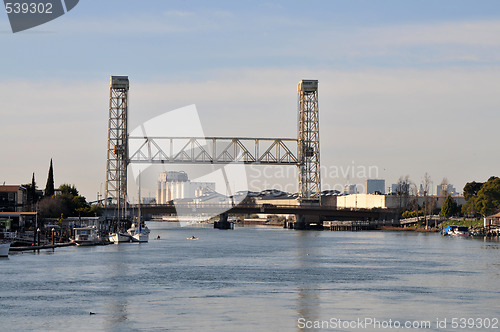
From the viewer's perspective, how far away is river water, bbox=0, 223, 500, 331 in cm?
2970

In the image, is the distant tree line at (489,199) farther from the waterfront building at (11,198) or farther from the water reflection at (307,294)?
the waterfront building at (11,198)

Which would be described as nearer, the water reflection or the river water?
the river water

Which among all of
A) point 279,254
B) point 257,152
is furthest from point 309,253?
point 257,152


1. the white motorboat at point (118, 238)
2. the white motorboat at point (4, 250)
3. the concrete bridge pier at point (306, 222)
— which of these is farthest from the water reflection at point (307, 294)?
the concrete bridge pier at point (306, 222)

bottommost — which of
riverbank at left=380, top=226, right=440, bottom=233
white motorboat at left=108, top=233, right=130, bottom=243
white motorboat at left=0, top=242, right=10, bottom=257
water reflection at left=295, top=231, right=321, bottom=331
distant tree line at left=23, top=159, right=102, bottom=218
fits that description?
water reflection at left=295, top=231, right=321, bottom=331

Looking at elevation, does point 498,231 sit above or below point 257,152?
below

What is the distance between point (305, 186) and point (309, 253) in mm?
65216

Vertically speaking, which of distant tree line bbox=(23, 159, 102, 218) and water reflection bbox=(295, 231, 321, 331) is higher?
distant tree line bbox=(23, 159, 102, 218)

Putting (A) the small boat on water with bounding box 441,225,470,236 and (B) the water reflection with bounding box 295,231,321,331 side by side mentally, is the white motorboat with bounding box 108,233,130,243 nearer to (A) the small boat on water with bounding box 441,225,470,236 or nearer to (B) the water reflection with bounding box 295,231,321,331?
(B) the water reflection with bounding box 295,231,321,331

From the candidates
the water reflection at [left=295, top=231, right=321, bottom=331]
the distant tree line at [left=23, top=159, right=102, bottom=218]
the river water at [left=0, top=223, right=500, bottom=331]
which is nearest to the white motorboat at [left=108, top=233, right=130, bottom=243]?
the distant tree line at [left=23, top=159, right=102, bottom=218]

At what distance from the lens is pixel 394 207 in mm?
155250

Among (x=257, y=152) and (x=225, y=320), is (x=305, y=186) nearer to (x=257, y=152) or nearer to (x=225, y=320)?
(x=257, y=152)

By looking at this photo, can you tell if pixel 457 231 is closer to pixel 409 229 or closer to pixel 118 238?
pixel 409 229

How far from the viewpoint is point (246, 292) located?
125 feet
